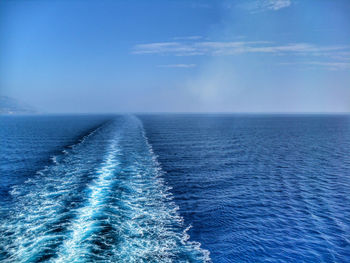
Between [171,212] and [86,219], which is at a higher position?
[86,219]

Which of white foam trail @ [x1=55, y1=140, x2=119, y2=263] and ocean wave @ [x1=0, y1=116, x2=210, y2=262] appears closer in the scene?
white foam trail @ [x1=55, y1=140, x2=119, y2=263]

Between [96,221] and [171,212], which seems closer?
[96,221]

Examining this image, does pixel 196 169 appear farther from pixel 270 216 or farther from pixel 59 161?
pixel 59 161

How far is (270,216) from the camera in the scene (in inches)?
808

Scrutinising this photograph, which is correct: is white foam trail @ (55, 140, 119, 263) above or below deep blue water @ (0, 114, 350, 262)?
above

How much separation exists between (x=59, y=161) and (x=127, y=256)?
30.1 metres

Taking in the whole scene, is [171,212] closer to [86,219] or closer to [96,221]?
[96,221]

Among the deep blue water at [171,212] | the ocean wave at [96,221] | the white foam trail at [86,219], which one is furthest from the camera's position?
the deep blue water at [171,212]

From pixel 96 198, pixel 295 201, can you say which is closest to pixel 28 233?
pixel 96 198

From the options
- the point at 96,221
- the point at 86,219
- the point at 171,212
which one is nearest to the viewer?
the point at 96,221

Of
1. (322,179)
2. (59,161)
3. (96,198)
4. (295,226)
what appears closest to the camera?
(295,226)

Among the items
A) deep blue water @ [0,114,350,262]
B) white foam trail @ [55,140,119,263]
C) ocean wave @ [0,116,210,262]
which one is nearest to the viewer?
white foam trail @ [55,140,119,263]

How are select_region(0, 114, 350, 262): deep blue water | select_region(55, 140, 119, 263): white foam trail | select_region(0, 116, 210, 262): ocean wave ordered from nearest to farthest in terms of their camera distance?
select_region(55, 140, 119, 263): white foam trail, select_region(0, 116, 210, 262): ocean wave, select_region(0, 114, 350, 262): deep blue water

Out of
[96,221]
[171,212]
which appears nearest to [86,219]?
[96,221]
